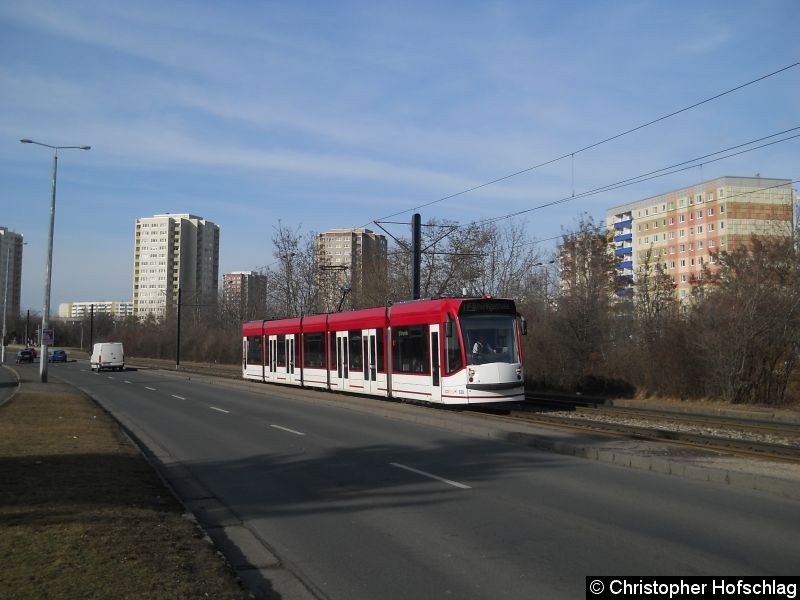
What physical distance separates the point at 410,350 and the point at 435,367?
1.77 meters

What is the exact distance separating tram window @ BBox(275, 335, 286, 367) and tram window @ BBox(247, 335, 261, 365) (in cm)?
302

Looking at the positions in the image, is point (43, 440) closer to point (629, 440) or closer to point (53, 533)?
point (53, 533)

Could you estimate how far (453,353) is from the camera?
1998 cm

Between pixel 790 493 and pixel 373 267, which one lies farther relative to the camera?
pixel 373 267

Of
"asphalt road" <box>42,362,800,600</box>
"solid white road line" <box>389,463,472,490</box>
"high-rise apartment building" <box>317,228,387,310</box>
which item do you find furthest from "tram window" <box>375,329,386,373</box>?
"high-rise apartment building" <box>317,228,387,310</box>

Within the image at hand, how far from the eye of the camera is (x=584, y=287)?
3195 centimetres

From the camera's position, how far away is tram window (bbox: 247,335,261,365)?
37.7 m

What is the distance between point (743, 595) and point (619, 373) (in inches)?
930

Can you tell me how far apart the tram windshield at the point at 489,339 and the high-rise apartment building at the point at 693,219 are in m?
47.6

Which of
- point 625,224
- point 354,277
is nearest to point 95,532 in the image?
point 354,277

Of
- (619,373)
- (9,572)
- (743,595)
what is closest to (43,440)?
(9,572)

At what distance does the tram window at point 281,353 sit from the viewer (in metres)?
34.0

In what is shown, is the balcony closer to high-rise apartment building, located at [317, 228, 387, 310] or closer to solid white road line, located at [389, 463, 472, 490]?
high-rise apartment building, located at [317, 228, 387, 310]

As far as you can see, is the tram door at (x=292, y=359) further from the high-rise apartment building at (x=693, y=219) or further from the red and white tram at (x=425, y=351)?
the high-rise apartment building at (x=693, y=219)
